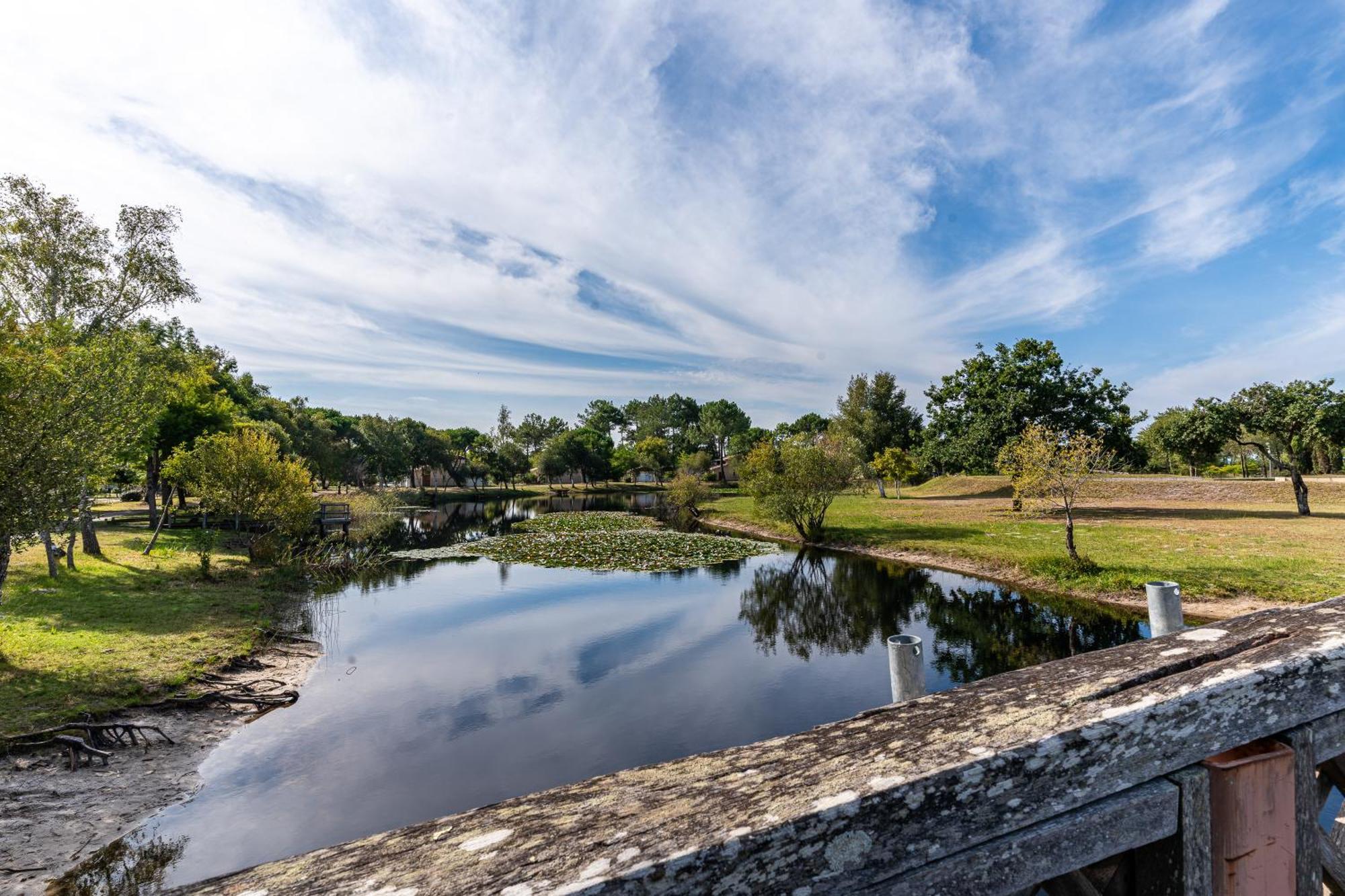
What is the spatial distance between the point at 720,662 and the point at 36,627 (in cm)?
1660

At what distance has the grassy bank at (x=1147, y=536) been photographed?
16766 millimetres

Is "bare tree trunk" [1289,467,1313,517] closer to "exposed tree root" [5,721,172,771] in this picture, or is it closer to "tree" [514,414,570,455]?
"exposed tree root" [5,721,172,771]

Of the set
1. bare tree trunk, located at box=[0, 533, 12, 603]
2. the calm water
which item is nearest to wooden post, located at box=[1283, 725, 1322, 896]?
the calm water

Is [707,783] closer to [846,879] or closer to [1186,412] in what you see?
[846,879]

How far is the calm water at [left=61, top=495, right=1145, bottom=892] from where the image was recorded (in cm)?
884

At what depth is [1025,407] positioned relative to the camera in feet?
111

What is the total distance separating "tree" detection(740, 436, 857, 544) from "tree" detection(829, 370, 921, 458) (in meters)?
27.0

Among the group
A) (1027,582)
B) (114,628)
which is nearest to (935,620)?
(1027,582)

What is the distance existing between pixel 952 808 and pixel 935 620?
1825cm

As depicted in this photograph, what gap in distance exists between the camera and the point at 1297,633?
170cm

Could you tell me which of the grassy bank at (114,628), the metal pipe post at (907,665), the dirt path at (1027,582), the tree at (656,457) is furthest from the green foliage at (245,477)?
the tree at (656,457)

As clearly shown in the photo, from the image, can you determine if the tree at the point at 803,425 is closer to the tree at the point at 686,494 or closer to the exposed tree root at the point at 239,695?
the tree at the point at 686,494

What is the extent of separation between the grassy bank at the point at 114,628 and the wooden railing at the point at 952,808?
13.0 meters

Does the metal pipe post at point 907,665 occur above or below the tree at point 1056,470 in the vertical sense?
below
